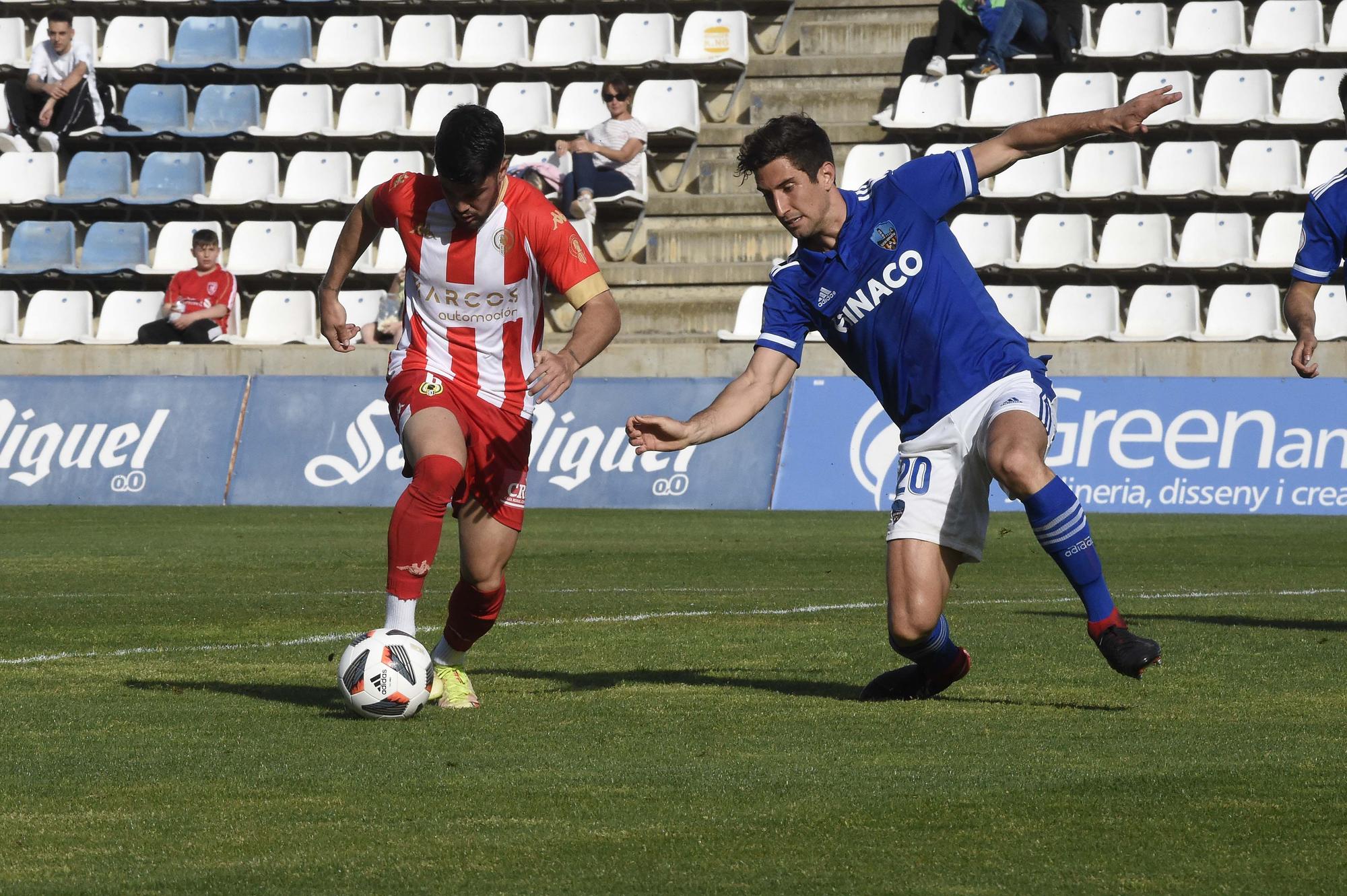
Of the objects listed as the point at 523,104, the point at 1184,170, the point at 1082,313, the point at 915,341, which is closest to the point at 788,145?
the point at 915,341

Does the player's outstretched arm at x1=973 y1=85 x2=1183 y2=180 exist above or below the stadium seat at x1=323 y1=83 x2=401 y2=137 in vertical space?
above

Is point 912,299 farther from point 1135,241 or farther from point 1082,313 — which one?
point 1135,241

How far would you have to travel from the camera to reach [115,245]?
856 inches

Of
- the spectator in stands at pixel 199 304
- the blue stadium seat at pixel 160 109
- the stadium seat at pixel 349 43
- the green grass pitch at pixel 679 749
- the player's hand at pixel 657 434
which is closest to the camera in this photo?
the green grass pitch at pixel 679 749

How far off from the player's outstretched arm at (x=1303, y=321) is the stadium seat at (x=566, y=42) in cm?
1518

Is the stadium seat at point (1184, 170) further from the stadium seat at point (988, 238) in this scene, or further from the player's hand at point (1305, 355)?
the player's hand at point (1305, 355)

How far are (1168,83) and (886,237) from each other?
49.2ft

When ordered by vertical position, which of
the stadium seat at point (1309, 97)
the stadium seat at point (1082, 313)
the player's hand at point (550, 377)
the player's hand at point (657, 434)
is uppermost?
the player's hand at point (550, 377)

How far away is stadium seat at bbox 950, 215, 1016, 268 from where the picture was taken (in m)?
19.8

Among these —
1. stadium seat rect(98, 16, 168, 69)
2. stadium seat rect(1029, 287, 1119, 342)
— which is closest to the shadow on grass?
stadium seat rect(1029, 287, 1119, 342)

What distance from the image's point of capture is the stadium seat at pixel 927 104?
21.0m

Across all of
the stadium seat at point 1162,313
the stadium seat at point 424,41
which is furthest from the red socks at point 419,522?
the stadium seat at point 424,41

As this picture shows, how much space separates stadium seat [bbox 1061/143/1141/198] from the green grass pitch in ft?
32.6

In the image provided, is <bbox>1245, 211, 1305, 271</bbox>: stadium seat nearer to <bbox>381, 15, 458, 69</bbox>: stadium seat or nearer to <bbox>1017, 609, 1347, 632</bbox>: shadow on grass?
<bbox>381, 15, 458, 69</bbox>: stadium seat
